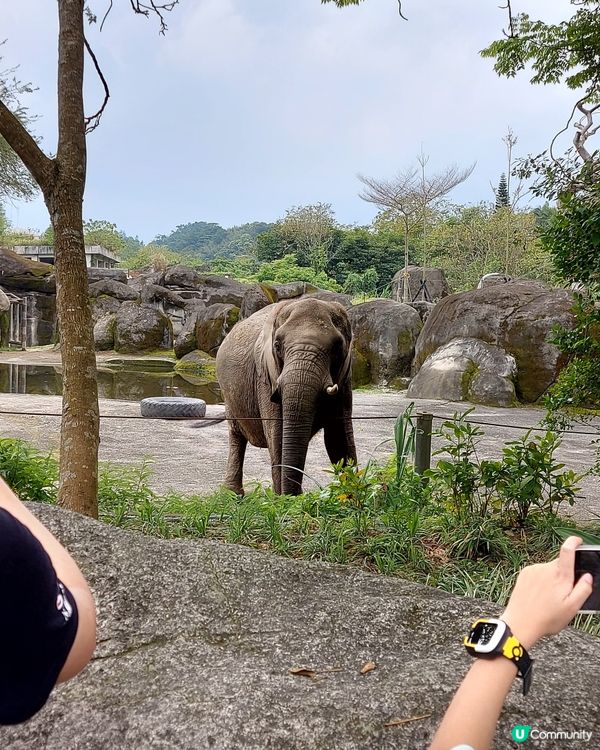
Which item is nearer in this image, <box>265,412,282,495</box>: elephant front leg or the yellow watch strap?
the yellow watch strap

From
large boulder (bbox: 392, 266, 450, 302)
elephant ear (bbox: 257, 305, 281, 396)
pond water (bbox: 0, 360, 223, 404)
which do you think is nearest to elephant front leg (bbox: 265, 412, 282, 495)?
elephant ear (bbox: 257, 305, 281, 396)

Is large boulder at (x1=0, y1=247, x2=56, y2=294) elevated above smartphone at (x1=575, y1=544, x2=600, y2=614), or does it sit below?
above

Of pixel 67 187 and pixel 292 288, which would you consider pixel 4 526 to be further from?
pixel 292 288

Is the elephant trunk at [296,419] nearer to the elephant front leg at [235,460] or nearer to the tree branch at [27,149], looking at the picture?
the elephant front leg at [235,460]

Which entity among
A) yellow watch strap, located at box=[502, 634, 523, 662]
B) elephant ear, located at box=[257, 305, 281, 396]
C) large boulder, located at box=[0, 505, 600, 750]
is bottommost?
large boulder, located at box=[0, 505, 600, 750]

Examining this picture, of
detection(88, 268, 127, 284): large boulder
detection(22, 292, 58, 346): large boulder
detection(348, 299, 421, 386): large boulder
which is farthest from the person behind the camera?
detection(88, 268, 127, 284): large boulder

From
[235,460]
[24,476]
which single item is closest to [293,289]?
[235,460]

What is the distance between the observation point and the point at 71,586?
0.87 m

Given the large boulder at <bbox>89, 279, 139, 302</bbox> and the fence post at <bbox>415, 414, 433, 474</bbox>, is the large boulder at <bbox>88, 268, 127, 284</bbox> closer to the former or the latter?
the large boulder at <bbox>89, 279, 139, 302</bbox>

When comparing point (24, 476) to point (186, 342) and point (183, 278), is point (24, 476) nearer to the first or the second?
point (186, 342)

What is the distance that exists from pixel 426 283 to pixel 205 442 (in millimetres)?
25821

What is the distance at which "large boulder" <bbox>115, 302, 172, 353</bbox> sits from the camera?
77.6ft

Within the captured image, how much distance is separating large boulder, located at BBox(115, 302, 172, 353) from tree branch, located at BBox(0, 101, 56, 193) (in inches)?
813

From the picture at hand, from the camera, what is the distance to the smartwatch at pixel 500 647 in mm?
921
